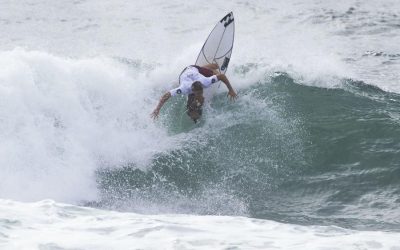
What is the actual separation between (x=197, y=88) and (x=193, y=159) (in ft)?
4.02

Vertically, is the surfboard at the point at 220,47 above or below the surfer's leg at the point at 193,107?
above

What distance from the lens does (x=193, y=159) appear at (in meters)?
12.6

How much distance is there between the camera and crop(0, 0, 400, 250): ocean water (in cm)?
869

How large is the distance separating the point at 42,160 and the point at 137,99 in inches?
105

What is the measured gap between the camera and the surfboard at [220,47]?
1486cm

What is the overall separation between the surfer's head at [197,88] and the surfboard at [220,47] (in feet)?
6.52

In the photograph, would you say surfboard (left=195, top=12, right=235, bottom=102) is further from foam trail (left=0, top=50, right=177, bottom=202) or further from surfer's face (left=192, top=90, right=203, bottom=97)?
surfer's face (left=192, top=90, right=203, bottom=97)

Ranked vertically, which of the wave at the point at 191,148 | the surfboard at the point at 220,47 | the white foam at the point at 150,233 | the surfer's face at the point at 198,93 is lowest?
the white foam at the point at 150,233

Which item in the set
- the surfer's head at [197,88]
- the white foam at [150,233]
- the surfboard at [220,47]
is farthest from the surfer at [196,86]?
the white foam at [150,233]

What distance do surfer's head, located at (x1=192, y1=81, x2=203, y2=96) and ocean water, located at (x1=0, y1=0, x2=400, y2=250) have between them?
83 cm

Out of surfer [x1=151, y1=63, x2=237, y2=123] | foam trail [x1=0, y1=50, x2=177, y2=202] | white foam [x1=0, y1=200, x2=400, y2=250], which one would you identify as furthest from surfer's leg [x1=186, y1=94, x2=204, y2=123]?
white foam [x1=0, y1=200, x2=400, y2=250]

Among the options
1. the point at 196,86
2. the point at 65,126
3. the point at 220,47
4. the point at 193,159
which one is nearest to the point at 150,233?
the point at 193,159

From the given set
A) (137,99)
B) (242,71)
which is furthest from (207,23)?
(137,99)

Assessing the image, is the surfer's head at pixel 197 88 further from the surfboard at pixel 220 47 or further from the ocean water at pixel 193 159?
the surfboard at pixel 220 47
